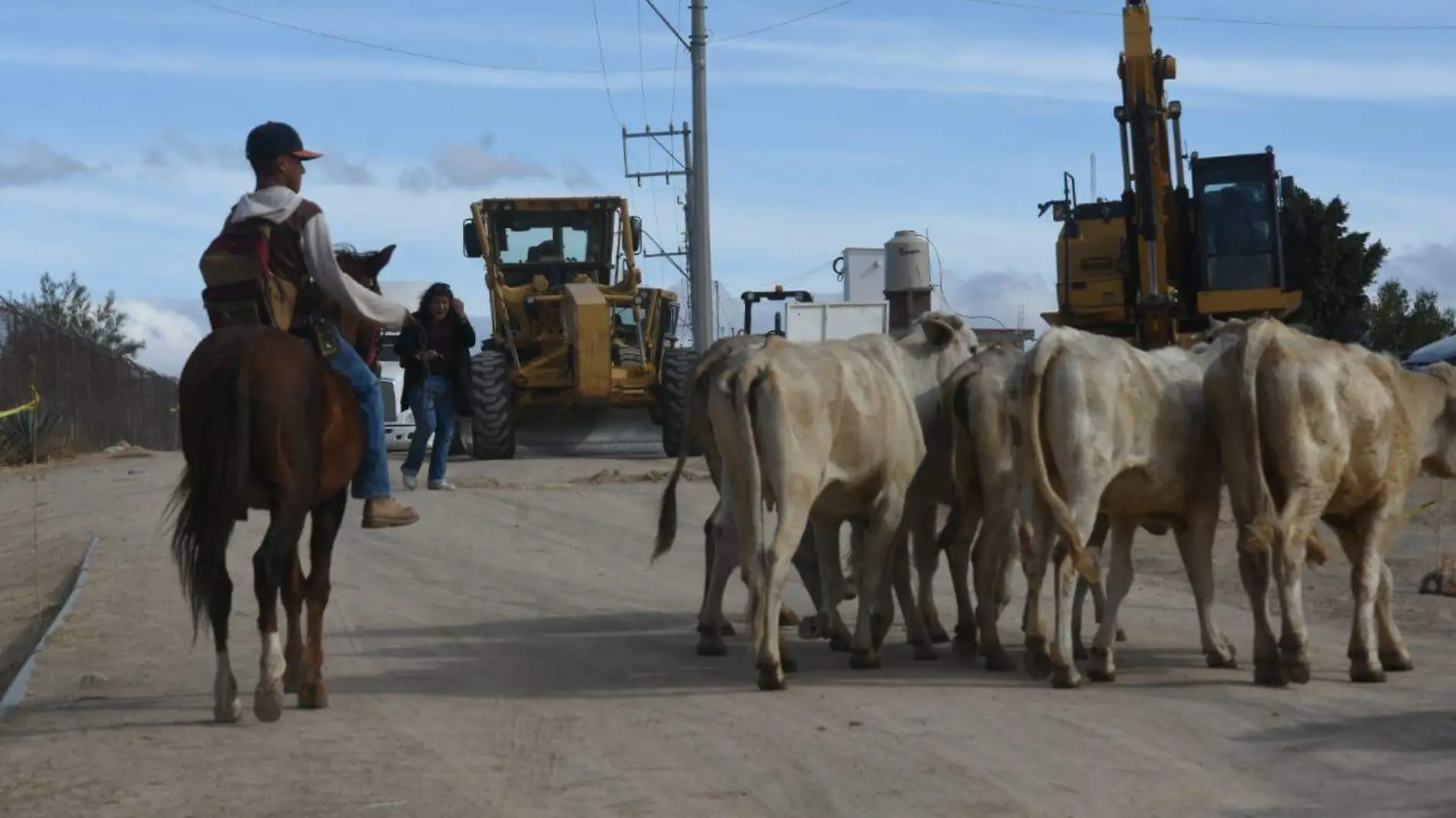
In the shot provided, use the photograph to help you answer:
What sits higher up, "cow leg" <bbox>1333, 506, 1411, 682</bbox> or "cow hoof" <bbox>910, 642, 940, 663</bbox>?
"cow leg" <bbox>1333, 506, 1411, 682</bbox>

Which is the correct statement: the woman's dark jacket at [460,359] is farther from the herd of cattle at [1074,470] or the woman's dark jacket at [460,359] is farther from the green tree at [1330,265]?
the green tree at [1330,265]

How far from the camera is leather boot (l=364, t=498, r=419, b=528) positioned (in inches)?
437

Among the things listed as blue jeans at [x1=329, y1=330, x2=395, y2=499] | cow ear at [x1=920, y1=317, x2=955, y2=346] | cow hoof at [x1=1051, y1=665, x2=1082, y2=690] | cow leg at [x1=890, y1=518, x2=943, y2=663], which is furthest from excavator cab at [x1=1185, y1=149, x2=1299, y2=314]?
blue jeans at [x1=329, y1=330, x2=395, y2=499]

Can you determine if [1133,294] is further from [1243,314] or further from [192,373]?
[192,373]

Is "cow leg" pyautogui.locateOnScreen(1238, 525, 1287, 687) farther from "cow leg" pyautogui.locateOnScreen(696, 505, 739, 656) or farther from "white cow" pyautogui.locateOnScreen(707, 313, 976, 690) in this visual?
"cow leg" pyautogui.locateOnScreen(696, 505, 739, 656)

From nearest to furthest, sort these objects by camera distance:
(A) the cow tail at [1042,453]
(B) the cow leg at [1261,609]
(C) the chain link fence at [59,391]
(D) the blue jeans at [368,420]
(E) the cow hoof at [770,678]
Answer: (D) the blue jeans at [368,420]
(E) the cow hoof at [770,678]
(A) the cow tail at [1042,453]
(B) the cow leg at [1261,609]
(C) the chain link fence at [59,391]

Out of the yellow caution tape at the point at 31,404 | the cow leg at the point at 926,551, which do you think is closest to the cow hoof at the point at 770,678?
the cow leg at the point at 926,551

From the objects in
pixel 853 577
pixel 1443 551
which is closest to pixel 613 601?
pixel 853 577

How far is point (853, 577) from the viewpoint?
42.2 ft

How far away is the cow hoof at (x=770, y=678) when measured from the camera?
10109mm

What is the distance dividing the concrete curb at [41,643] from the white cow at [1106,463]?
16.6ft

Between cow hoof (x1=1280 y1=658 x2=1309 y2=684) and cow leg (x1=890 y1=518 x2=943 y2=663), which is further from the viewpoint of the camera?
cow leg (x1=890 y1=518 x2=943 y2=663)

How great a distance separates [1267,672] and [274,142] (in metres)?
5.63

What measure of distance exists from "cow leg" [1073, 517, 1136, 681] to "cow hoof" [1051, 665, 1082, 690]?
30cm
